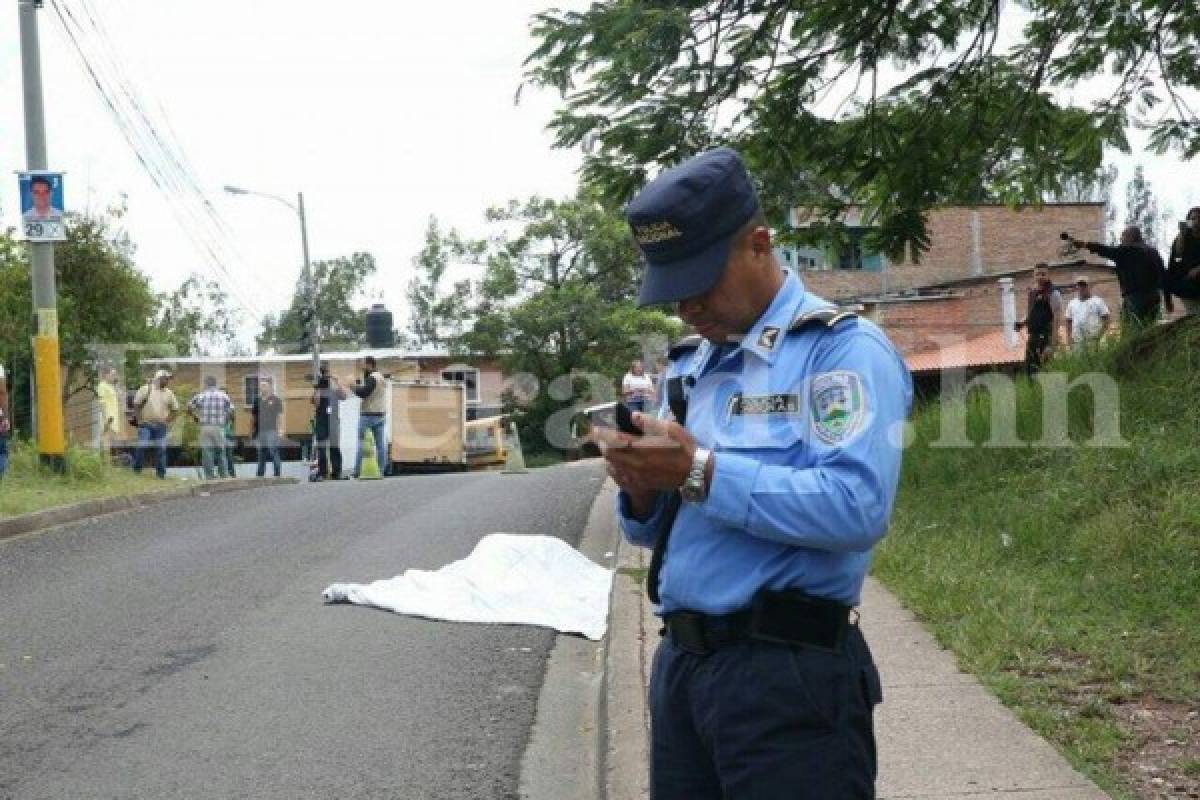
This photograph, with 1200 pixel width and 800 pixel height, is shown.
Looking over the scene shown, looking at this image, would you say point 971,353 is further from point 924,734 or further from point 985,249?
point 924,734

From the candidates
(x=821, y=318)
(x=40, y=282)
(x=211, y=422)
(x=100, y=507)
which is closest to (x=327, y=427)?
(x=211, y=422)

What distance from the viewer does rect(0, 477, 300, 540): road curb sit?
38.9 ft

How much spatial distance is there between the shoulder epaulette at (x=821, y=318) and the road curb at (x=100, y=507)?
10.7 m

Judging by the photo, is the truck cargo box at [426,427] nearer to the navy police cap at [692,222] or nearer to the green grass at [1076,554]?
the green grass at [1076,554]

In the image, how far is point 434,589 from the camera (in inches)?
320

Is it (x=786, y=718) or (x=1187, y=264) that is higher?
(x=1187, y=264)

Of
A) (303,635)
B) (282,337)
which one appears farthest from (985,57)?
(282,337)

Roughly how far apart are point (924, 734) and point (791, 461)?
2.89 m

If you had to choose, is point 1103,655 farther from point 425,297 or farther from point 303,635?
point 425,297

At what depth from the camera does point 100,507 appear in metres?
13.5

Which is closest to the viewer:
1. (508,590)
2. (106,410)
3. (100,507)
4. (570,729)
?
(570,729)

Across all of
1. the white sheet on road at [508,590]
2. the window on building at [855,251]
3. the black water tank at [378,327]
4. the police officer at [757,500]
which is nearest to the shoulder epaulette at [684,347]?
the police officer at [757,500]

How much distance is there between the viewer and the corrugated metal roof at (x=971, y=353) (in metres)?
24.7

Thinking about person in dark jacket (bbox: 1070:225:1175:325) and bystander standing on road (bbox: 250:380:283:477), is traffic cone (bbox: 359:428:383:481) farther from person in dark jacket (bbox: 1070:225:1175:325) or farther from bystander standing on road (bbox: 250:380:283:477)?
person in dark jacket (bbox: 1070:225:1175:325)
